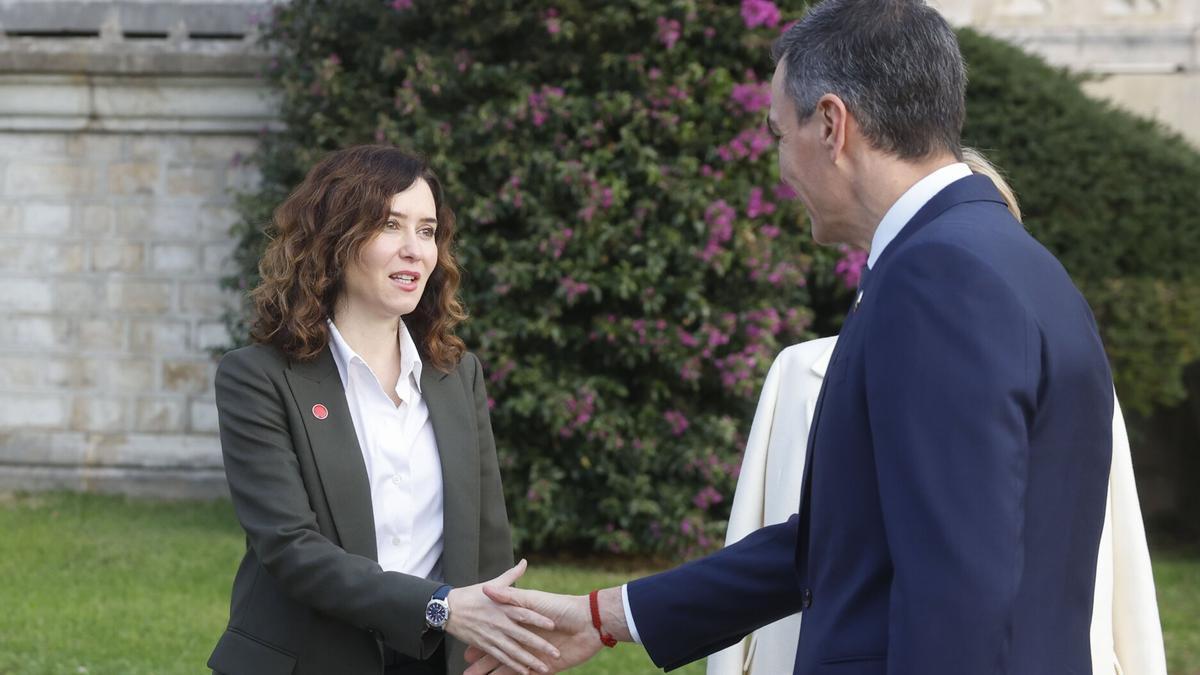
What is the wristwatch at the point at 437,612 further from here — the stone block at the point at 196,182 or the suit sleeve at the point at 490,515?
the stone block at the point at 196,182

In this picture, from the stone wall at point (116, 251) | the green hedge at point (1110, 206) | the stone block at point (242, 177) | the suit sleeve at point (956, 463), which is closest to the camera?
the suit sleeve at point (956, 463)

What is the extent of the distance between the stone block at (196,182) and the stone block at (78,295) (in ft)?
2.88

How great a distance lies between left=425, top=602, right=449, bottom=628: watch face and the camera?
2743mm

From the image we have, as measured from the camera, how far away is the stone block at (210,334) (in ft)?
32.6

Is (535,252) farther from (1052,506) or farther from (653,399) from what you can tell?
(1052,506)

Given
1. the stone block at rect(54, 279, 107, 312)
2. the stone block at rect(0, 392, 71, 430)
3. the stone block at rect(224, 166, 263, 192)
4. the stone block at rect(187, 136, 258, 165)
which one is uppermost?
the stone block at rect(187, 136, 258, 165)

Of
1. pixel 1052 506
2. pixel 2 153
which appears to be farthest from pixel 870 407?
pixel 2 153

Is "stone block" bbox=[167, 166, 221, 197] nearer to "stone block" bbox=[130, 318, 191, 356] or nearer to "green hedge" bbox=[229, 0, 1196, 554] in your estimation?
"stone block" bbox=[130, 318, 191, 356]

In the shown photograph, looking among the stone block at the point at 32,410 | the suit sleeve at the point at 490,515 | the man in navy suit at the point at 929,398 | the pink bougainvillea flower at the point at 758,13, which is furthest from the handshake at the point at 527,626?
the stone block at the point at 32,410

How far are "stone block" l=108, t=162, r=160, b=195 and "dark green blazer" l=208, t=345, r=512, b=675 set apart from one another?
25.3 feet

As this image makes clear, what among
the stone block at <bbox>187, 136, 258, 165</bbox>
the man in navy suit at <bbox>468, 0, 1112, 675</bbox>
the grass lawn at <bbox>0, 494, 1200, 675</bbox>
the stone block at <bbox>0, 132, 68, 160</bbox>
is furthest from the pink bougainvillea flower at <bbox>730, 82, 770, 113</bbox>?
the man in navy suit at <bbox>468, 0, 1112, 675</bbox>

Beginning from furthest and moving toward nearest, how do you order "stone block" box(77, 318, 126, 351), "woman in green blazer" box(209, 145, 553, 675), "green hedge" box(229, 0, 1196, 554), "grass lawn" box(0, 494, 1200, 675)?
"stone block" box(77, 318, 126, 351) → "green hedge" box(229, 0, 1196, 554) → "grass lawn" box(0, 494, 1200, 675) → "woman in green blazer" box(209, 145, 553, 675)

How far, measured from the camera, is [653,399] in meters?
7.91

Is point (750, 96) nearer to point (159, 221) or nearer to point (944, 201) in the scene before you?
point (159, 221)
